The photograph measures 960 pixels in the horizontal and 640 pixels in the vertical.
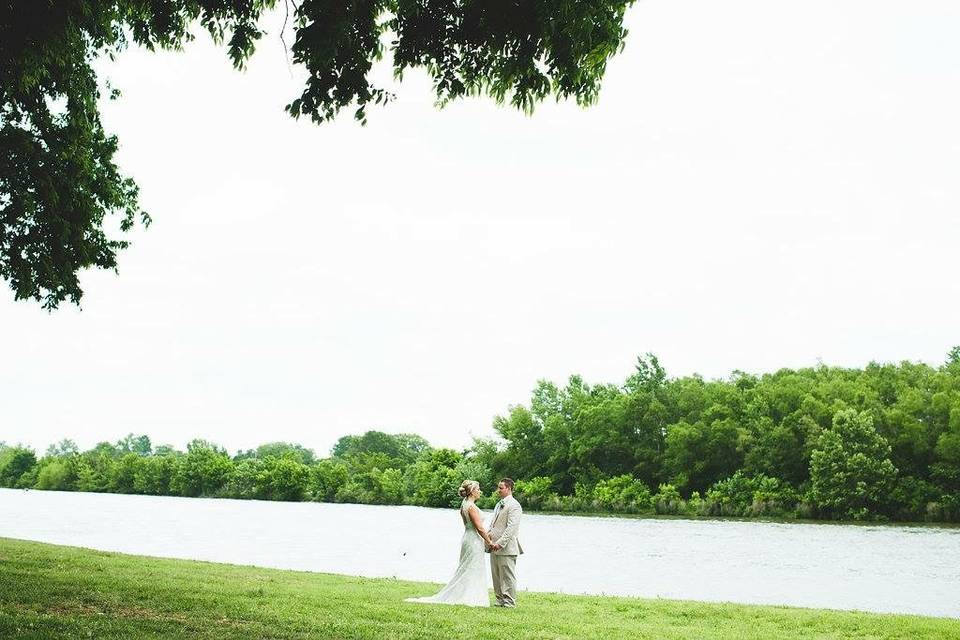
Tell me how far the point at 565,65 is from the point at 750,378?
355ft

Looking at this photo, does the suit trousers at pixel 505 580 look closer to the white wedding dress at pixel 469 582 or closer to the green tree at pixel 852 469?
the white wedding dress at pixel 469 582

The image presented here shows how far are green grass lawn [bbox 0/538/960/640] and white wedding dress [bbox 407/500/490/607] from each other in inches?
32.2

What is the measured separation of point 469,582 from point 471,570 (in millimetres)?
238

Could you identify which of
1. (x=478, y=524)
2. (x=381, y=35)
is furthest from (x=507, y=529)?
(x=381, y=35)

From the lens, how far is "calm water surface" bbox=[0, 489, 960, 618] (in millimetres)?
28109

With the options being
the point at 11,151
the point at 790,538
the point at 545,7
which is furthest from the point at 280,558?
the point at 790,538

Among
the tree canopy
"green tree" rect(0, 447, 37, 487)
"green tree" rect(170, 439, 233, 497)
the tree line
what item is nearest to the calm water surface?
the tree line

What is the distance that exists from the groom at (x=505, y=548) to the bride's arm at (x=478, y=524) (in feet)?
0.37

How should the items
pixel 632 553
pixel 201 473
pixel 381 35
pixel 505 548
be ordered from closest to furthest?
pixel 381 35 < pixel 505 548 < pixel 632 553 < pixel 201 473

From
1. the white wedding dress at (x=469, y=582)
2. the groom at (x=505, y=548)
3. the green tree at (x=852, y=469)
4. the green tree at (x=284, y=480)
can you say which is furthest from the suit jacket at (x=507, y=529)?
the green tree at (x=284, y=480)

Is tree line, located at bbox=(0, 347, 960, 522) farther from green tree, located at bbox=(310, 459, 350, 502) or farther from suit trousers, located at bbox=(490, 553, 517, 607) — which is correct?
suit trousers, located at bbox=(490, 553, 517, 607)

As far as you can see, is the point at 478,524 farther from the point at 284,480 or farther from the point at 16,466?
the point at 16,466

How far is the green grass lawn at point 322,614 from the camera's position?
12320 mm

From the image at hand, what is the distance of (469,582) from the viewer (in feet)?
58.6
